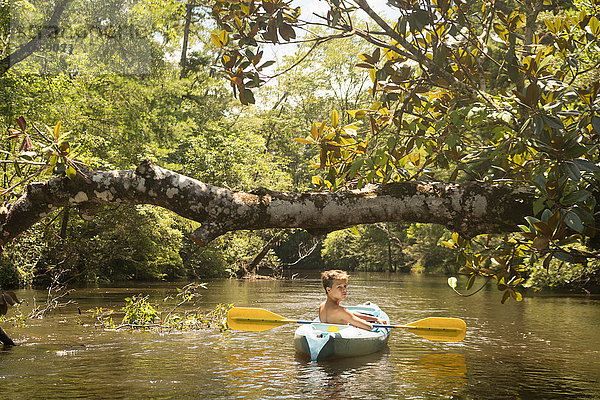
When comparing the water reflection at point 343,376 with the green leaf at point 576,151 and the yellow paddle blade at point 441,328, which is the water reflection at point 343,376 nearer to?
the yellow paddle blade at point 441,328

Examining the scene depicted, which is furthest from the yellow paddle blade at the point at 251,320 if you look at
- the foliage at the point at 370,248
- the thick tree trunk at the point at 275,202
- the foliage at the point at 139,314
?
the foliage at the point at 370,248

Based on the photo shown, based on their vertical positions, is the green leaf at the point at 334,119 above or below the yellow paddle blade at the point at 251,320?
above

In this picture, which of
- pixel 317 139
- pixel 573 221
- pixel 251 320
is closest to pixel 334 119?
pixel 317 139

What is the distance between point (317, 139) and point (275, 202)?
1.17 meters

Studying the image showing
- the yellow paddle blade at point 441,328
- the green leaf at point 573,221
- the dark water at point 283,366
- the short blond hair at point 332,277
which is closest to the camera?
the green leaf at point 573,221

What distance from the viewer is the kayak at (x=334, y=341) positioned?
7805 millimetres

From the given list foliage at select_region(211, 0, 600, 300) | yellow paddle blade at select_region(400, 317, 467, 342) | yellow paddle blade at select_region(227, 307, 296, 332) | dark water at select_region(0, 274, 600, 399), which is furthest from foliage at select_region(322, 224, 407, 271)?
foliage at select_region(211, 0, 600, 300)

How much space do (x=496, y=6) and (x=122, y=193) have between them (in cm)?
380

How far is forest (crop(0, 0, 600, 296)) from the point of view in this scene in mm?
3818

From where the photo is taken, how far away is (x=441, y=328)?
7.76 meters

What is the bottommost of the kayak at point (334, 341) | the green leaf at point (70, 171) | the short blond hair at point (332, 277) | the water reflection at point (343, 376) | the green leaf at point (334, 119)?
the water reflection at point (343, 376)

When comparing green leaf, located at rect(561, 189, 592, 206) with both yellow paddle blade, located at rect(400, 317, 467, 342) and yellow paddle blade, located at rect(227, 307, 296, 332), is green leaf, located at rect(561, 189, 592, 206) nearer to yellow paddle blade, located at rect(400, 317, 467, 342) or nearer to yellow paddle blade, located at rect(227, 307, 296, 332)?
yellow paddle blade, located at rect(400, 317, 467, 342)

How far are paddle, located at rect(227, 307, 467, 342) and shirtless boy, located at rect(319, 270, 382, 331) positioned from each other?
0.33 meters

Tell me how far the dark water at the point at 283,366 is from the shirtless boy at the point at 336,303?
1.83 feet
